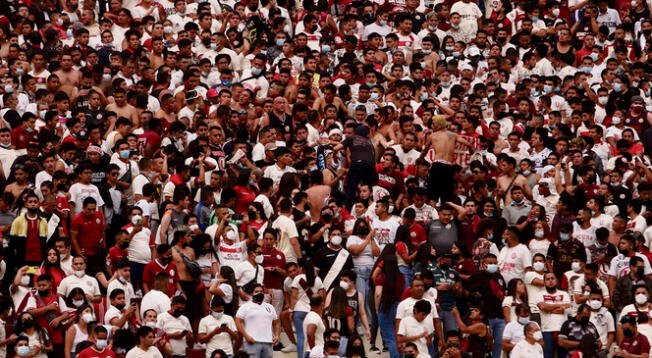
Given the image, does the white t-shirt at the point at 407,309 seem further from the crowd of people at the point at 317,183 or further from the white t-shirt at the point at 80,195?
the white t-shirt at the point at 80,195

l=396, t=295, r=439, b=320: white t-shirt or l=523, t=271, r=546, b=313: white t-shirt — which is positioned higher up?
l=523, t=271, r=546, b=313: white t-shirt

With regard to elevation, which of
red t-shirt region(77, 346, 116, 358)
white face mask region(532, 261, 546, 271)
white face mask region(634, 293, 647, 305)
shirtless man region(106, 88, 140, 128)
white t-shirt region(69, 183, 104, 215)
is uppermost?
shirtless man region(106, 88, 140, 128)

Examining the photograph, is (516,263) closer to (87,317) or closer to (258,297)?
(258,297)

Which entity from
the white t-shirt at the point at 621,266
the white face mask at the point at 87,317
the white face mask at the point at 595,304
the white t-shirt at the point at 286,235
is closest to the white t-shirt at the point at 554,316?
the white face mask at the point at 595,304

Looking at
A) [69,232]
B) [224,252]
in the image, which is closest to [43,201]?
[69,232]

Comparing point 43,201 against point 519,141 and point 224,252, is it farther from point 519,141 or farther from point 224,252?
point 519,141

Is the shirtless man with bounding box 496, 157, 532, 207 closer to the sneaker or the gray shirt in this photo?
the gray shirt

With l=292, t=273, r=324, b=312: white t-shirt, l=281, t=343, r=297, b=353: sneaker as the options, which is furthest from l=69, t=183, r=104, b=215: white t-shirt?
l=281, t=343, r=297, b=353: sneaker

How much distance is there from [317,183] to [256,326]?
3845mm

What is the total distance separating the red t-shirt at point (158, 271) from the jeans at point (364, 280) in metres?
2.70

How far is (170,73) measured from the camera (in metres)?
28.9

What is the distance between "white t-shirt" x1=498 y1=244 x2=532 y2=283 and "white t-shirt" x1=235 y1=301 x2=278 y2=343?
3.86 m

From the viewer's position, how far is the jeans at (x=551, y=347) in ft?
74.9

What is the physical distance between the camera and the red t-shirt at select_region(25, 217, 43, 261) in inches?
904
